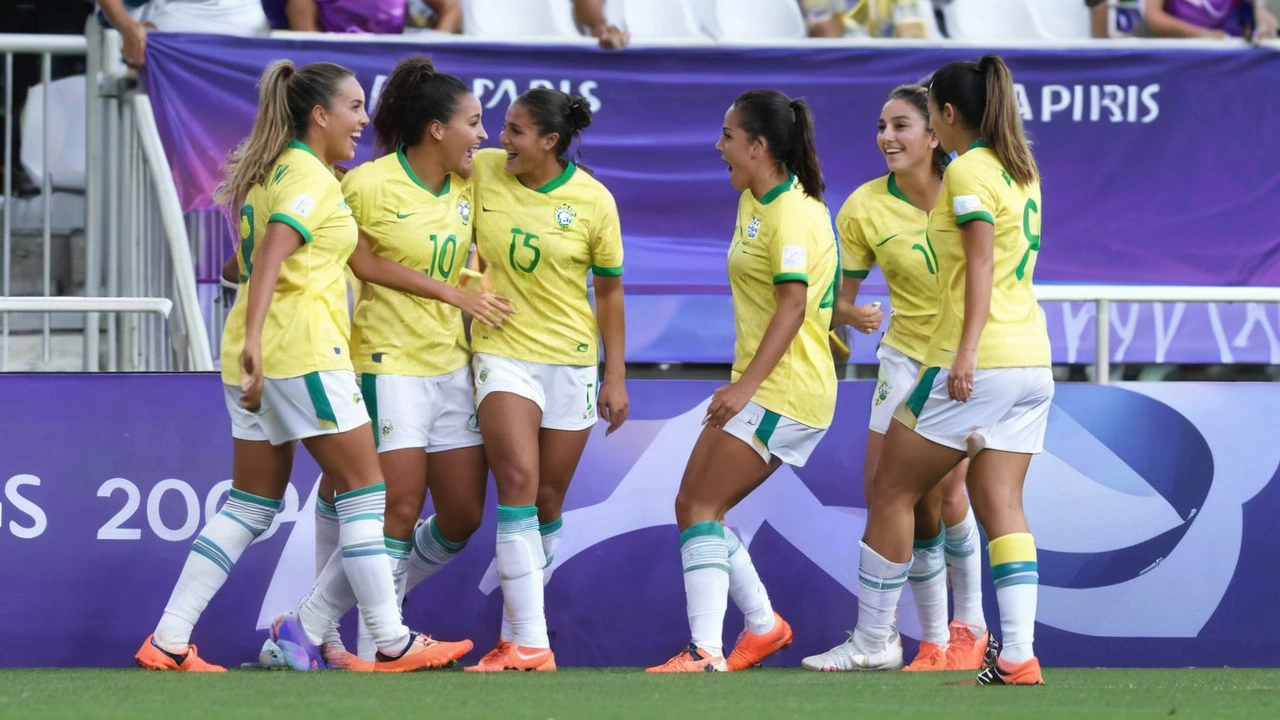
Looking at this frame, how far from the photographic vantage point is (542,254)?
5.92m

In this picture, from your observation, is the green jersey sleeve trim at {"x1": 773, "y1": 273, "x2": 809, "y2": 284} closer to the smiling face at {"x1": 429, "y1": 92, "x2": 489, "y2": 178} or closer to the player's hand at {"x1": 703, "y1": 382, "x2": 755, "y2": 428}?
the player's hand at {"x1": 703, "y1": 382, "x2": 755, "y2": 428}

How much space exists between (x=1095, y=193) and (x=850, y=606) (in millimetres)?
2806

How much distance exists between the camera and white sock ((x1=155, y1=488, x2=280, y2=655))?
5.59 m

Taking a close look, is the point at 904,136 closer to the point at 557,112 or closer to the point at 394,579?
the point at 557,112

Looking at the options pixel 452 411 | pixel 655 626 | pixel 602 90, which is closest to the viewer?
pixel 452 411

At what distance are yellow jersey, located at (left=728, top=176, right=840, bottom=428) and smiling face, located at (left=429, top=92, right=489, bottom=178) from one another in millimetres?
939

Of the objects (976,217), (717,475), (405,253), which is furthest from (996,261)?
(405,253)

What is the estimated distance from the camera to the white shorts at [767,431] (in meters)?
5.90

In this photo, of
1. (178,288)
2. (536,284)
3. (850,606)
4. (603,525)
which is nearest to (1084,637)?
(850,606)

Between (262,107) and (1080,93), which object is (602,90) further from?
(262,107)

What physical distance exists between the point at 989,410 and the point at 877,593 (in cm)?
92

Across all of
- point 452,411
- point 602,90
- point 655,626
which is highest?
point 602,90

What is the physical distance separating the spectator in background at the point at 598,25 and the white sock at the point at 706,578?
2990 mm

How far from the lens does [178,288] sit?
7113 mm
